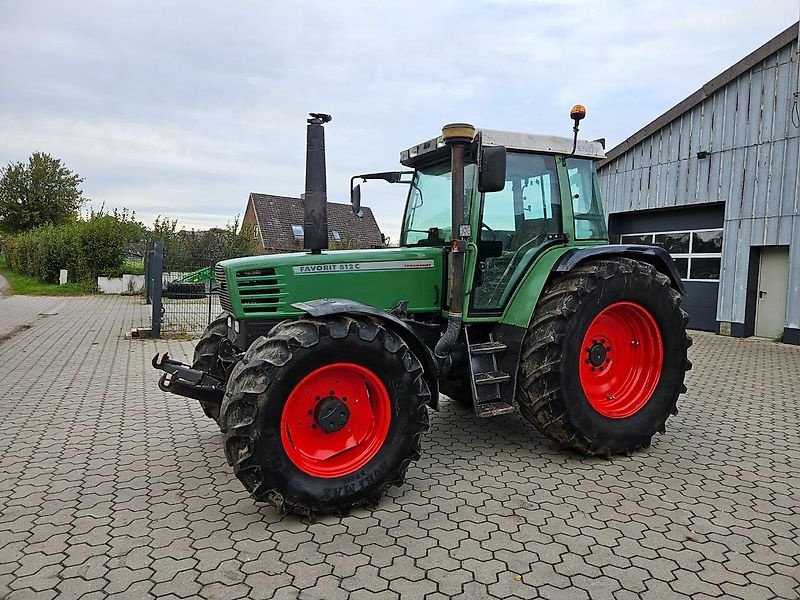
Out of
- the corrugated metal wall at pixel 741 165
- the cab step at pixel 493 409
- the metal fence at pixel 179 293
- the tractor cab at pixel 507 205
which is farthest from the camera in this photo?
the metal fence at pixel 179 293

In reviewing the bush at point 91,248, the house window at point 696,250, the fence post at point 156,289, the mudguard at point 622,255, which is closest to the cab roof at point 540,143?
the mudguard at point 622,255

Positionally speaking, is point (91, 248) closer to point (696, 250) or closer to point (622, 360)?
point (696, 250)

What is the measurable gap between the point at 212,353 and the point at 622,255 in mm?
3412

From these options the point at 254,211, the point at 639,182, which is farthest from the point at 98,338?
the point at 254,211

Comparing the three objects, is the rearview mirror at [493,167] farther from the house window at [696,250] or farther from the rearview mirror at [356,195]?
the house window at [696,250]

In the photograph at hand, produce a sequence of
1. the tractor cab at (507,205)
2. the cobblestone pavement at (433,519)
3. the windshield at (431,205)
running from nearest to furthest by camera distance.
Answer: the cobblestone pavement at (433,519) < the tractor cab at (507,205) < the windshield at (431,205)

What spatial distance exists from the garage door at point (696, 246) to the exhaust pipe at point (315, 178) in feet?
35.4

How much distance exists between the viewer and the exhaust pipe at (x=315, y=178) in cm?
367

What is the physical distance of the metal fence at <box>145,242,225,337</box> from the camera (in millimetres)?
10836

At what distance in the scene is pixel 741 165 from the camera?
36.9ft

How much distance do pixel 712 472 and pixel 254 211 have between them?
34221mm

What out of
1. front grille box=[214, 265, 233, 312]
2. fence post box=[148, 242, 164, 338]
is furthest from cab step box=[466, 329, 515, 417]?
fence post box=[148, 242, 164, 338]

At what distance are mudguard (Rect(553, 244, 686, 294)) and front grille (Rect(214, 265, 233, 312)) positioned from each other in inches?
92.9

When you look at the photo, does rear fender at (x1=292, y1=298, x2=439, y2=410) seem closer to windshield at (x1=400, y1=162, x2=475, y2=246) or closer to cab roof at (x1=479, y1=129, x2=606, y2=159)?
windshield at (x1=400, y1=162, x2=475, y2=246)
